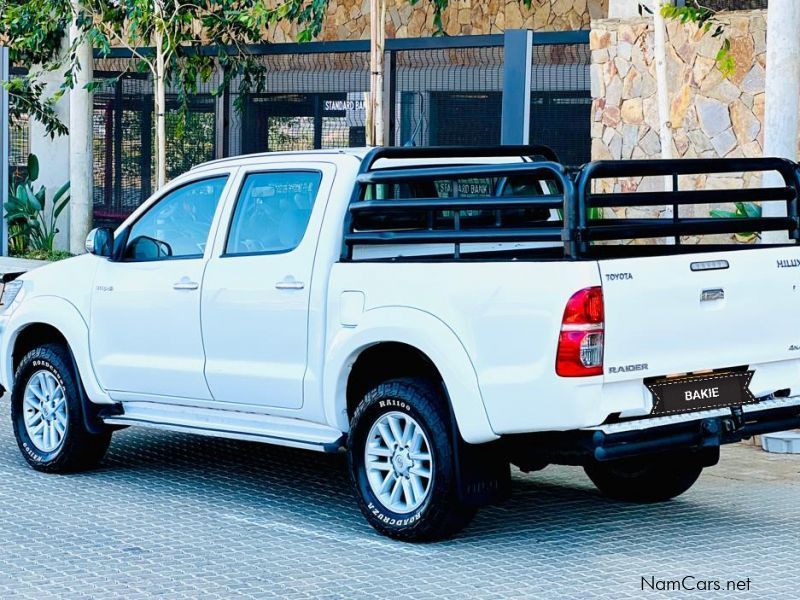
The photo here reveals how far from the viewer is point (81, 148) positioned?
20.9m

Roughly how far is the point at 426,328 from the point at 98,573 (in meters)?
1.82

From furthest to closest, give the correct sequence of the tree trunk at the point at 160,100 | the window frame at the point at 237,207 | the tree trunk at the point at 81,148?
1. the tree trunk at the point at 81,148
2. the tree trunk at the point at 160,100
3. the window frame at the point at 237,207

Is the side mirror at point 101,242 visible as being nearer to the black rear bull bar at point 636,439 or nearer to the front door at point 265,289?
the front door at point 265,289

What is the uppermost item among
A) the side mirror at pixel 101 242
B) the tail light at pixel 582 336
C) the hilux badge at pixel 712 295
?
the side mirror at pixel 101 242

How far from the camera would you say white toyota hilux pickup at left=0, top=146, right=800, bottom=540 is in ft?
21.8

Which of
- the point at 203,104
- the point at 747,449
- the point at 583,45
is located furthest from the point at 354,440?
the point at 203,104

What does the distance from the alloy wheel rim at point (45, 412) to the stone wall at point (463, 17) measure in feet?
40.1

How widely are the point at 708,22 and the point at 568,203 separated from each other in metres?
8.21

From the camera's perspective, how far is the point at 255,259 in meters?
8.05

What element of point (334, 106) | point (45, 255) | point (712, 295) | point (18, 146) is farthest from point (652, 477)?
point (18, 146)

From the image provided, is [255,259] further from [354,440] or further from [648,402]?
[648,402]

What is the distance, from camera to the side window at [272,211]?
7.95m

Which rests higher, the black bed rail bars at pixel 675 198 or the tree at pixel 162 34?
the tree at pixel 162 34

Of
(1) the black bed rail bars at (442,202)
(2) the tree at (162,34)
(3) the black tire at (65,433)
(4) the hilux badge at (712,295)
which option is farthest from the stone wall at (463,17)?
(4) the hilux badge at (712,295)
